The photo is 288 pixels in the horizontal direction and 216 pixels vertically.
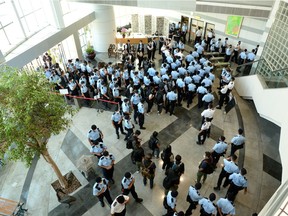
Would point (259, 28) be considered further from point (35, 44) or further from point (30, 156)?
point (30, 156)

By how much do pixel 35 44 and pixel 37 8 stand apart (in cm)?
245

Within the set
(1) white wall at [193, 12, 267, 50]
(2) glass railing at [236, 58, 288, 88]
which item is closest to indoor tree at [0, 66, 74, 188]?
(2) glass railing at [236, 58, 288, 88]

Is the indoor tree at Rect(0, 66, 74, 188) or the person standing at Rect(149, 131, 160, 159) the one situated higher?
the indoor tree at Rect(0, 66, 74, 188)

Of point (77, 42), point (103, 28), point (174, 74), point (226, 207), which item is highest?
point (103, 28)

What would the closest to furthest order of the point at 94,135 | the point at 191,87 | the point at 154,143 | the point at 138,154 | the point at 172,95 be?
the point at 138,154, the point at 154,143, the point at 94,135, the point at 172,95, the point at 191,87

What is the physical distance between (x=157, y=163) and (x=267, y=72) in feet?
20.6

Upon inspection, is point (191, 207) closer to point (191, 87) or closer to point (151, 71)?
point (191, 87)

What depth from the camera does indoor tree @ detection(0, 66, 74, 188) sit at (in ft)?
15.2

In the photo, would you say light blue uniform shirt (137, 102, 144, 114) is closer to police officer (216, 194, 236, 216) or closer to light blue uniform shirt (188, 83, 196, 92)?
light blue uniform shirt (188, 83, 196, 92)

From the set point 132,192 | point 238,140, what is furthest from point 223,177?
point 132,192

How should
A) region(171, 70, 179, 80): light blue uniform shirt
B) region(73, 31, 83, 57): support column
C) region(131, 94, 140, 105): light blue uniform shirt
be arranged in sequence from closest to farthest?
region(131, 94, 140, 105): light blue uniform shirt < region(171, 70, 179, 80): light blue uniform shirt < region(73, 31, 83, 57): support column

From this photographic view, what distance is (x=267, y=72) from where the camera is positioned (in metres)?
9.54

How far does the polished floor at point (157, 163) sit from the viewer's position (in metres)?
6.50

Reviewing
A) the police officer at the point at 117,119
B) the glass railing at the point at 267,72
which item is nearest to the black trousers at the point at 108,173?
the police officer at the point at 117,119
